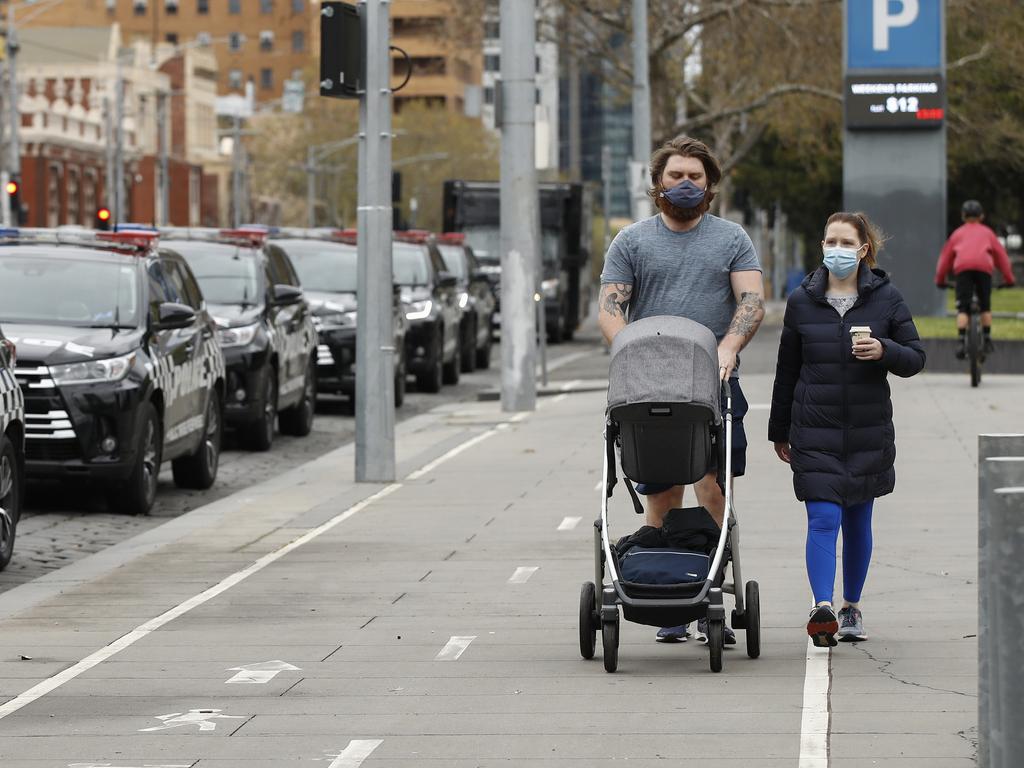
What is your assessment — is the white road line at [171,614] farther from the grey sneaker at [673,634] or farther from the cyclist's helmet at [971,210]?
the cyclist's helmet at [971,210]

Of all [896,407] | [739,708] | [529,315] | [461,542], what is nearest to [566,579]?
[461,542]

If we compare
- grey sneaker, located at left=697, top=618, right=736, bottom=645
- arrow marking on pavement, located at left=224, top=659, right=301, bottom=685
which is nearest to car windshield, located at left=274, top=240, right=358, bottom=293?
grey sneaker, located at left=697, top=618, right=736, bottom=645

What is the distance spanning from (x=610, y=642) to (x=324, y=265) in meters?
16.8

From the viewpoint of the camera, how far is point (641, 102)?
3600 centimetres

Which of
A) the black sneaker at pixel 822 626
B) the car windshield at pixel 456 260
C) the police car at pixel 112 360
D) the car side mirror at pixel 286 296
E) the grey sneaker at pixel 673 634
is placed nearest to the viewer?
the black sneaker at pixel 822 626

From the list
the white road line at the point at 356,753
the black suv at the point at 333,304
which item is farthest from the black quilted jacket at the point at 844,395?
the black suv at the point at 333,304

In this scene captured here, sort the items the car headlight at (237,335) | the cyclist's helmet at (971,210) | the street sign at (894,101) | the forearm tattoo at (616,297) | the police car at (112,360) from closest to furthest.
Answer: the forearm tattoo at (616,297), the police car at (112,360), the car headlight at (237,335), the cyclist's helmet at (971,210), the street sign at (894,101)

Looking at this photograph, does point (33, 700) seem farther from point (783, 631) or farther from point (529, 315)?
point (529, 315)

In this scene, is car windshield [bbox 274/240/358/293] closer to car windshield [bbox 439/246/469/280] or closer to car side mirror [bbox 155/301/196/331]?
car windshield [bbox 439/246/469/280]

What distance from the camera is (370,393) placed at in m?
15.6

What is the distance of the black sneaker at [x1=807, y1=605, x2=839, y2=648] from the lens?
8289mm

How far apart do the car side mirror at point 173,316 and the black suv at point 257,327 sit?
3708mm

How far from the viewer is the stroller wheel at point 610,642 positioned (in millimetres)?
8109

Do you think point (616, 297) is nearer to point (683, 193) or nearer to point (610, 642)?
point (683, 193)
